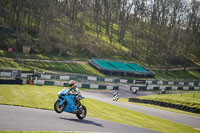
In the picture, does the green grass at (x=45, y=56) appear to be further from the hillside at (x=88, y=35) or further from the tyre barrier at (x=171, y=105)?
the tyre barrier at (x=171, y=105)

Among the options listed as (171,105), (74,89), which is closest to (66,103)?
(74,89)

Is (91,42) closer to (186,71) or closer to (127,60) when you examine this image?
(127,60)

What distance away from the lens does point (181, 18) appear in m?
88.8

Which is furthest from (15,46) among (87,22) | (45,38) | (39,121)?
(39,121)

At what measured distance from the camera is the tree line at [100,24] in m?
59.1

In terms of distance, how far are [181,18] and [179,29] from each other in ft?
14.0

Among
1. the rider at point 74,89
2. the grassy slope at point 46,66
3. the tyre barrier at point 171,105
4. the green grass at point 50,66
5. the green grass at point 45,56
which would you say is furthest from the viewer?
the green grass at point 45,56

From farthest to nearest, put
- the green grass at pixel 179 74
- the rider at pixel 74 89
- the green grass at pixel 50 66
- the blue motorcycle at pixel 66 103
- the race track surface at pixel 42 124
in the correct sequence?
the green grass at pixel 179 74 < the green grass at pixel 50 66 < the rider at pixel 74 89 < the blue motorcycle at pixel 66 103 < the race track surface at pixel 42 124

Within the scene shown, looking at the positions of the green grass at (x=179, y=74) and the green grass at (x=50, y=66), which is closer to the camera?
the green grass at (x=50, y=66)

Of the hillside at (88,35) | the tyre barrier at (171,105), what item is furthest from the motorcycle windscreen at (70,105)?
the hillside at (88,35)

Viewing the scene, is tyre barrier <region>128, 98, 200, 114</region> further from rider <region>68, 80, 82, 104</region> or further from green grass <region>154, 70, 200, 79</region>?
green grass <region>154, 70, 200, 79</region>

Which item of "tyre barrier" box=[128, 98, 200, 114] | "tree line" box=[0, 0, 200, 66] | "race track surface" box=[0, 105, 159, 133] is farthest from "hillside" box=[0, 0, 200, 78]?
"race track surface" box=[0, 105, 159, 133]

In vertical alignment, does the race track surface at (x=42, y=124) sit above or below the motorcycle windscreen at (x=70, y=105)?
below

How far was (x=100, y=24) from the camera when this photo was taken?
277 feet
